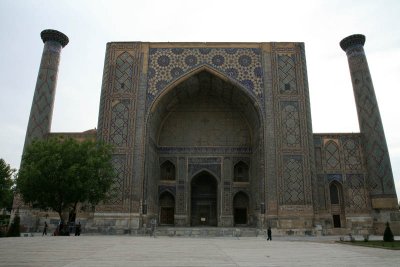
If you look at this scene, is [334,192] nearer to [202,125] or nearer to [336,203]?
[336,203]

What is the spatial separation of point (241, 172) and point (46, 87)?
11.3 metres

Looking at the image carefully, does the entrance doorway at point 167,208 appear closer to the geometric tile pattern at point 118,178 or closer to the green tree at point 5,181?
the geometric tile pattern at point 118,178

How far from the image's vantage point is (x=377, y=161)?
15.4 meters

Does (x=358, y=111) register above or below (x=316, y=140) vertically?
above

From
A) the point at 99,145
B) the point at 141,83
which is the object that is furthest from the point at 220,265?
the point at 141,83

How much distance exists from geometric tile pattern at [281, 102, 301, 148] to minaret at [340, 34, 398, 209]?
11.7 feet

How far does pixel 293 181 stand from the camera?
14.8 m

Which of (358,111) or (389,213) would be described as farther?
(358,111)

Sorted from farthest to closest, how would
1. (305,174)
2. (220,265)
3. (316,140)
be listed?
(316,140) → (305,174) → (220,265)

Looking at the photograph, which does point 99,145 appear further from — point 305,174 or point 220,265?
point 220,265

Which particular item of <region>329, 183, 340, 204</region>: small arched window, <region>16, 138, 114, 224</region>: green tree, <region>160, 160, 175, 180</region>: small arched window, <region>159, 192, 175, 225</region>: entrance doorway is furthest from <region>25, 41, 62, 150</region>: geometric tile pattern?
<region>329, 183, 340, 204</region>: small arched window

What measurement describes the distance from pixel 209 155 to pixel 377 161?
27.1ft

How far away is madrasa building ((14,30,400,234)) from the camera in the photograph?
14714 millimetres

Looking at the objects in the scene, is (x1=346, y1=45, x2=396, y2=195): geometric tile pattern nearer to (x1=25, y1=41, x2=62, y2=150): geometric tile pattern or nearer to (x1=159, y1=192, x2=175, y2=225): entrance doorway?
(x1=159, y1=192, x2=175, y2=225): entrance doorway
